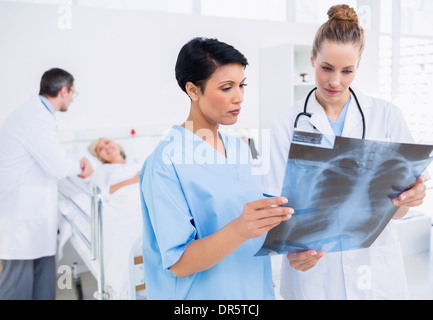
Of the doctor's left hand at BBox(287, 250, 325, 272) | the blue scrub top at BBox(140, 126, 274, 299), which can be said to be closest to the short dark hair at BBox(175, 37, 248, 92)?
the blue scrub top at BBox(140, 126, 274, 299)

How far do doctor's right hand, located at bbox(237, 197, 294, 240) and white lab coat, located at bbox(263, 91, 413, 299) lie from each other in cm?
30

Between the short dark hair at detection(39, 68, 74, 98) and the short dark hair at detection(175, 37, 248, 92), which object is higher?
the short dark hair at detection(39, 68, 74, 98)

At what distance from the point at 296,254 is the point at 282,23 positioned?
240 centimetres

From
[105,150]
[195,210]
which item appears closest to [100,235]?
[195,210]

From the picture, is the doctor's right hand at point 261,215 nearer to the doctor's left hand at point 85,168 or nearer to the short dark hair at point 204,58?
the short dark hair at point 204,58

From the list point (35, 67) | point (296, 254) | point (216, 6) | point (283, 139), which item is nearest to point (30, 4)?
point (35, 67)

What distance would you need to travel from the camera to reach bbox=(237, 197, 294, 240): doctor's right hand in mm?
595

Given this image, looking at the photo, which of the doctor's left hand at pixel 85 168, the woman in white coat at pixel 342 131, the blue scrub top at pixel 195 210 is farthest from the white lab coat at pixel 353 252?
the doctor's left hand at pixel 85 168

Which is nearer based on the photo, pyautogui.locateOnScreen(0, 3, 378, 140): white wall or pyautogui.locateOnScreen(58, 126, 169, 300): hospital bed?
pyautogui.locateOnScreen(58, 126, 169, 300): hospital bed

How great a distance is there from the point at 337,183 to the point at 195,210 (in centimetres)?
25

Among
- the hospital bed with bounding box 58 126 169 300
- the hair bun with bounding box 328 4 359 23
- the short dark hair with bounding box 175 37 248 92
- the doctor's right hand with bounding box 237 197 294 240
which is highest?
the hair bun with bounding box 328 4 359 23

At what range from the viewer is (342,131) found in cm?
97

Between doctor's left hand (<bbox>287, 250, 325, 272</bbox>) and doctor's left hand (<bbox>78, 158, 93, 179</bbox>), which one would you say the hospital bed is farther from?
doctor's left hand (<bbox>287, 250, 325, 272</bbox>)
